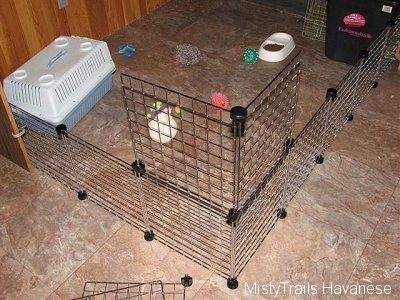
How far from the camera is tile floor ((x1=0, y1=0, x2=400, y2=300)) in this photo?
165 centimetres

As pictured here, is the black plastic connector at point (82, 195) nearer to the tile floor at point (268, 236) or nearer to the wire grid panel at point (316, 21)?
the tile floor at point (268, 236)

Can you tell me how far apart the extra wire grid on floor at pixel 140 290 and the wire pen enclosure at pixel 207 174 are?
13 centimetres

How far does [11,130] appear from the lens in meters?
1.90

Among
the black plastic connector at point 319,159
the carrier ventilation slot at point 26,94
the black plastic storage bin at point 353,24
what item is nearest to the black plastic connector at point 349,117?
the black plastic connector at point 319,159

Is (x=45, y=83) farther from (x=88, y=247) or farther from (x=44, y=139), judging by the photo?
(x=88, y=247)

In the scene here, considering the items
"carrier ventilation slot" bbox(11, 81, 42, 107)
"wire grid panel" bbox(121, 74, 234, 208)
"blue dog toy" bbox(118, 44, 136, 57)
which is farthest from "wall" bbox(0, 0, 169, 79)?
"wire grid panel" bbox(121, 74, 234, 208)

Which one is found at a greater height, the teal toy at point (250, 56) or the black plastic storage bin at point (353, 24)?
the black plastic storage bin at point (353, 24)

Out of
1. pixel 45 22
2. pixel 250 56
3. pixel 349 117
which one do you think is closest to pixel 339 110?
pixel 349 117

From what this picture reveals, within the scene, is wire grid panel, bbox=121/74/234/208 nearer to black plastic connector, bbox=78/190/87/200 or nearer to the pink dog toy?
the pink dog toy

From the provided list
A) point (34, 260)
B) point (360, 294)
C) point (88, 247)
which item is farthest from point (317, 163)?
point (34, 260)

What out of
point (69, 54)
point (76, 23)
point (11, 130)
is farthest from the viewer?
point (76, 23)

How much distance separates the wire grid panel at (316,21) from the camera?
2854mm

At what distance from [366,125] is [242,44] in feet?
3.12

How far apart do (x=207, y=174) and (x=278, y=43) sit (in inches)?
56.6
